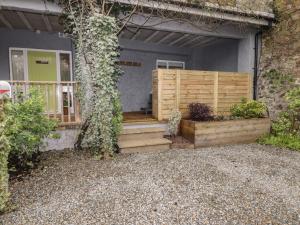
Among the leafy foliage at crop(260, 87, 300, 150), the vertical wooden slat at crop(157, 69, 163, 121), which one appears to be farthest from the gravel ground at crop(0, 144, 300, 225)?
the vertical wooden slat at crop(157, 69, 163, 121)

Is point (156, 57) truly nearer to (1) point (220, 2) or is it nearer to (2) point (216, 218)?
(1) point (220, 2)

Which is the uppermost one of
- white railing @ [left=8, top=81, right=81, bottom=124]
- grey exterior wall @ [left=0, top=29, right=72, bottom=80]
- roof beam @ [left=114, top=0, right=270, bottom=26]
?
roof beam @ [left=114, top=0, right=270, bottom=26]

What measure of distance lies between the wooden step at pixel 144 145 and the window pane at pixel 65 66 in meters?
3.88

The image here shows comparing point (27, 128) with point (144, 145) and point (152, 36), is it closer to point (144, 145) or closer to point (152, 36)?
point (144, 145)

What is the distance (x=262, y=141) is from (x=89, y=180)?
4.86m

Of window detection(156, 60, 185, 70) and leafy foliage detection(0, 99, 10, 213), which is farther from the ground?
window detection(156, 60, 185, 70)

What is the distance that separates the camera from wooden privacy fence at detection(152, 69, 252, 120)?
6184 mm

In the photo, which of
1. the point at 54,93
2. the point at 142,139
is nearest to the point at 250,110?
the point at 142,139

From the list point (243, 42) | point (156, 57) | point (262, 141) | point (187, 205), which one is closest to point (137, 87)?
point (156, 57)

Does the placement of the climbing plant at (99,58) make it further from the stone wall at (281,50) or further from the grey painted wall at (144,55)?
the stone wall at (281,50)

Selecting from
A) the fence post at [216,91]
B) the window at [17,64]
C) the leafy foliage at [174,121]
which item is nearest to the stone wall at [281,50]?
the fence post at [216,91]

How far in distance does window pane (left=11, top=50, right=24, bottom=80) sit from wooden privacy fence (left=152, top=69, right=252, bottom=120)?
4.43 meters

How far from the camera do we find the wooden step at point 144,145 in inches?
196

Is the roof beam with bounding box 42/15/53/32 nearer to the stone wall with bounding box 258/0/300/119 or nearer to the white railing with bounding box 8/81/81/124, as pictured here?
the white railing with bounding box 8/81/81/124
